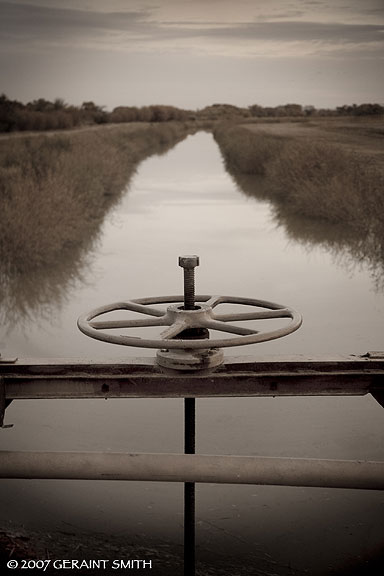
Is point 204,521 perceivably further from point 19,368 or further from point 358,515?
point 19,368

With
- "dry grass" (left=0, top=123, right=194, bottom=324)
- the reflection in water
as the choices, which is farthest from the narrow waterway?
the reflection in water

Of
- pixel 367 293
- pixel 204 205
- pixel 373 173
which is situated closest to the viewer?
pixel 367 293

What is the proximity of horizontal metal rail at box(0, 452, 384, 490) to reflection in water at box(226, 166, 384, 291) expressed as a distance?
19.8 feet

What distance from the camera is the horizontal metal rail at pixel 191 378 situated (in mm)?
2594

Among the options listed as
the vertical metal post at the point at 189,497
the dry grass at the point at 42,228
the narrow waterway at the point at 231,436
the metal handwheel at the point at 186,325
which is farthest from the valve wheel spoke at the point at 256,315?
the dry grass at the point at 42,228

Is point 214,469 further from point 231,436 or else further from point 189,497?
point 231,436

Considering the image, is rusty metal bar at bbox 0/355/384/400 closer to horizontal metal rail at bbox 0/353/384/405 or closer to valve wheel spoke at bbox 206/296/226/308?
horizontal metal rail at bbox 0/353/384/405

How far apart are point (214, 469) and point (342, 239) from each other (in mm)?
9088

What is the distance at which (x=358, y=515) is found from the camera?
3486 mm

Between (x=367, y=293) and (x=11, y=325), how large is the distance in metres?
3.75

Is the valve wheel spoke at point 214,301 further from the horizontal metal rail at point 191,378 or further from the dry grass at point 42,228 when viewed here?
the dry grass at point 42,228

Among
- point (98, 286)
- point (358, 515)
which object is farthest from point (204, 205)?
point (358, 515)

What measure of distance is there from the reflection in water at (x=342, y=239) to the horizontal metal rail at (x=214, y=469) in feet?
19.8

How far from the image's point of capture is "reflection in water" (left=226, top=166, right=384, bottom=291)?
9500mm
